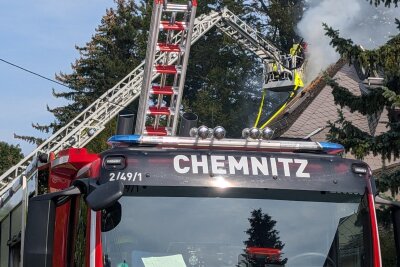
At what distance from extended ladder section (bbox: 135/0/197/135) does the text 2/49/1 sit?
14.2 ft

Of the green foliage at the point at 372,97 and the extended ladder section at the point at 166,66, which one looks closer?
the extended ladder section at the point at 166,66

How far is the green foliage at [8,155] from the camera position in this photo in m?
42.8

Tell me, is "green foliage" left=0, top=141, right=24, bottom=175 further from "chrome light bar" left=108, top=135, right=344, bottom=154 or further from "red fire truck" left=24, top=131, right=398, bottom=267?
"red fire truck" left=24, top=131, right=398, bottom=267

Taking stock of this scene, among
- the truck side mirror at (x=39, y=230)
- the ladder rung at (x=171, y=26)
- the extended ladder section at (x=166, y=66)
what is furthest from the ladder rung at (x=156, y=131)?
the truck side mirror at (x=39, y=230)

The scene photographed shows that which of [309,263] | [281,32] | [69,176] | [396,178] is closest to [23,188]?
[69,176]

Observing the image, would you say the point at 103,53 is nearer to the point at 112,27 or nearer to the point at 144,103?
the point at 112,27

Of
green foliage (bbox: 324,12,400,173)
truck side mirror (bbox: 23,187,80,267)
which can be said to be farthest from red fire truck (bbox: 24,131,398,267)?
green foliage (bbox: 324,12,400,173)

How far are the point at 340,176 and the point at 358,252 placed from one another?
527 mm

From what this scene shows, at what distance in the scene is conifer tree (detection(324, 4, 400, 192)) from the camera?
43.7ft

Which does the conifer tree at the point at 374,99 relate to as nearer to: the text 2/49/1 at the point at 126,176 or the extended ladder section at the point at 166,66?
the extended ladder section at the point at 166,66

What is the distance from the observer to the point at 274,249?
5.55 meters

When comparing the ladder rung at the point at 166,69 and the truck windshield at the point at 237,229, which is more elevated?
the ladder rung at the point at 166,69

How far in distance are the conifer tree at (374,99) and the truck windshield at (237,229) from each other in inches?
302

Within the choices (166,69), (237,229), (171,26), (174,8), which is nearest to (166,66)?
(166,69)
